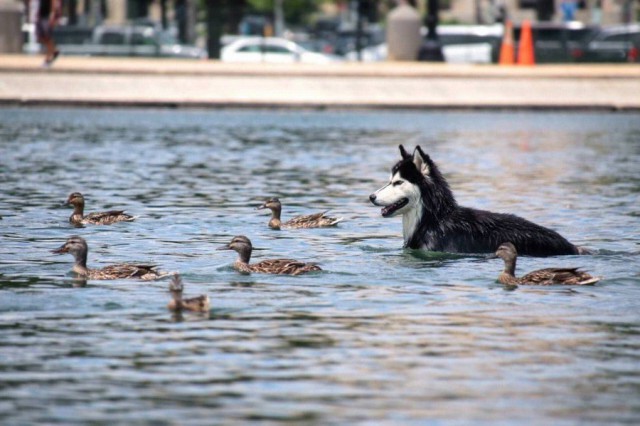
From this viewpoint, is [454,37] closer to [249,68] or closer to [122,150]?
[249,68]

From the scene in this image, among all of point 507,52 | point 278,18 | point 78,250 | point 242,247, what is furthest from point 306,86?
point 278,18

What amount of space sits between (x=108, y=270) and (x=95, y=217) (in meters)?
4.83

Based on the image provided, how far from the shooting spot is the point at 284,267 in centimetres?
1537

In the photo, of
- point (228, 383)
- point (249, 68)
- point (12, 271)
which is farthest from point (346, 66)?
point (228, 383)

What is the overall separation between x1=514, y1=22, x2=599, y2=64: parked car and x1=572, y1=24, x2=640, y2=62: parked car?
36 centimetres

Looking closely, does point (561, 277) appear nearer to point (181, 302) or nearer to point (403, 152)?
point (403, 152)

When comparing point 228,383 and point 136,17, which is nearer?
point 228,383

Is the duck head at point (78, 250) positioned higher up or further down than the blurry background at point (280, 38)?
higher up

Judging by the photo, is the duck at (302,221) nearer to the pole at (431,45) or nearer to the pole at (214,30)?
the pole at (431,45)

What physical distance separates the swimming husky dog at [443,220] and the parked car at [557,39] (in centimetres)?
3617

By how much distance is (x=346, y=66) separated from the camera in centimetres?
4431

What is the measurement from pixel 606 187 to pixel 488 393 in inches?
588

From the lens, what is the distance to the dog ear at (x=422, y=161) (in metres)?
16.6

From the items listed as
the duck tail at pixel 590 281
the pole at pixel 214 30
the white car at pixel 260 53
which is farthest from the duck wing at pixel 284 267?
the white car at pixel 260 53
